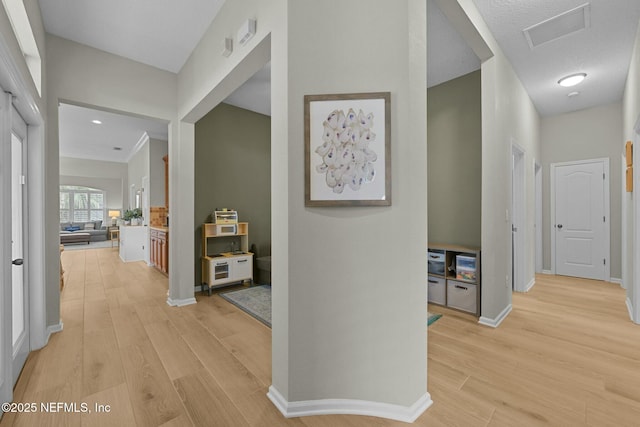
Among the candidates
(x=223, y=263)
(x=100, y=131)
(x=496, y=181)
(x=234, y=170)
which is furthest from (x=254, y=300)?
(x=100, y=131)

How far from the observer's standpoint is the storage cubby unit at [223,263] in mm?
3779

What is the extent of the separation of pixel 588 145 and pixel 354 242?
17.6 ft

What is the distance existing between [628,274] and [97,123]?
869 centimetres

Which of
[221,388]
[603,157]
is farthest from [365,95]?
[603,157]

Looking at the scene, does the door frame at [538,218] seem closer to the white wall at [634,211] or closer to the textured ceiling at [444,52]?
the white wall at [634,211]

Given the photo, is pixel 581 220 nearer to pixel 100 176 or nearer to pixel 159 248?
pixel 159 248

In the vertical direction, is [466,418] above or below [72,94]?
below

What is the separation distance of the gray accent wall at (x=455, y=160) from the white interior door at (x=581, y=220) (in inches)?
108

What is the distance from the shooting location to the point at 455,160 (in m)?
3.49

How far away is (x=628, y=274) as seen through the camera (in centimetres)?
325

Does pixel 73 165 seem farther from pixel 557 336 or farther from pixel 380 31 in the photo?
pixel 557 336


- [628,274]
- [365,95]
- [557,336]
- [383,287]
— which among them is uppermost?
[365,95]

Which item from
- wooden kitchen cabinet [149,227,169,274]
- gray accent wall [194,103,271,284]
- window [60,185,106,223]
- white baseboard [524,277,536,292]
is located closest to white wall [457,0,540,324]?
white baseboard [524,277,536,292]

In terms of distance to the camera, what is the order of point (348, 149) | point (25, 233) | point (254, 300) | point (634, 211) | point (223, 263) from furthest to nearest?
point (223, 263)
point (254, 300)
point (634, 211)
point (25, 233)
point (348, 149)
